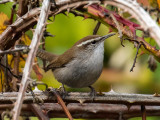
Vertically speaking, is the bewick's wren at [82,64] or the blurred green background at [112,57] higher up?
the blurred green background at [112,57]

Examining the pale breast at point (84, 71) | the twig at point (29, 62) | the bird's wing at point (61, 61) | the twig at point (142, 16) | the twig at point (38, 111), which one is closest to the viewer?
the twig at point (142, 16)

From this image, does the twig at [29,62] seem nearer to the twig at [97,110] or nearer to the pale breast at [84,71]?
the twig at [97,110]

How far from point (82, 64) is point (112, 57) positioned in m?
1.22

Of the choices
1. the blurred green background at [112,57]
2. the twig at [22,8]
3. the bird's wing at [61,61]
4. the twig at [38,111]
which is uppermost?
the blurred green background at [112,57]

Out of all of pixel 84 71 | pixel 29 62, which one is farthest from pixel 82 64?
pixel 29 62

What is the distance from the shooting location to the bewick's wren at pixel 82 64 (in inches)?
130

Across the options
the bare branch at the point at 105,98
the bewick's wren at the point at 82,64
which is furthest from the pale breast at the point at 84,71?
the bare branch at the point at 105,98

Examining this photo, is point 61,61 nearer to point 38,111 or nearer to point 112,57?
point 112,57

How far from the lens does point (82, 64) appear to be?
3436 mm

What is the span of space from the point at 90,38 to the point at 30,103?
1.37 meters

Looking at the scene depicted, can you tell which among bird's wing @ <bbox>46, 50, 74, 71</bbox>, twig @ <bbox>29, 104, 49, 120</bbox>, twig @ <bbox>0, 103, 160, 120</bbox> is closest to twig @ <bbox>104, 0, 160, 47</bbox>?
twig @ <bbox>29, 104, 49, 120</bbox>

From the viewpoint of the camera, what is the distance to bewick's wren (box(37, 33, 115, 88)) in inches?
130

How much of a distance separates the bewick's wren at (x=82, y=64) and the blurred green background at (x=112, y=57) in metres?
0.41

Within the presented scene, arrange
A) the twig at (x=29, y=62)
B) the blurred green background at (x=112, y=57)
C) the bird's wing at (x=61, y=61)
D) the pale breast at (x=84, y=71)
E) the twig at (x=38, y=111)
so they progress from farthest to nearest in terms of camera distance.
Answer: the blurred green background at (x=112, y=57) → the bird's wing at (x=61, y=61) → the pale breast at (x=84, y=71) → the twig at (x=38, y=111) → the twig at (x=29, y=62)
